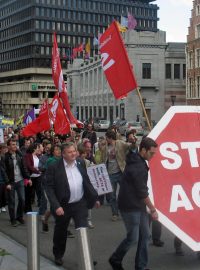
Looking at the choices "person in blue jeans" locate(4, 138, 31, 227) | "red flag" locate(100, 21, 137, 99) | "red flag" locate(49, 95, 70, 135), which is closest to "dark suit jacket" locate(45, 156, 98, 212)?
"red flag" locate(100, 21, 137, 99)

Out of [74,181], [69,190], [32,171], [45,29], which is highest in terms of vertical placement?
[45,29]

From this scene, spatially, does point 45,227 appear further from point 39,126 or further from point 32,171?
point 39,126

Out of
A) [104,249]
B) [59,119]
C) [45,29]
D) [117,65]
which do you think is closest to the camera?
[104,249]

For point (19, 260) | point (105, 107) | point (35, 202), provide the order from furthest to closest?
point (105, 107) < point (35, 202) < point (19, 260)

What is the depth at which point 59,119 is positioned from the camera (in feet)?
44.5

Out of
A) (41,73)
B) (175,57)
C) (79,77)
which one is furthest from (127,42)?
(41,73)

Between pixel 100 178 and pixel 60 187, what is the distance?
1.39 metres

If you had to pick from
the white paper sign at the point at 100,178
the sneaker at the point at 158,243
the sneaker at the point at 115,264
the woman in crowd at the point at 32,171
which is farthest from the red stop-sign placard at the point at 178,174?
the woman in crowd at the point at 32,171

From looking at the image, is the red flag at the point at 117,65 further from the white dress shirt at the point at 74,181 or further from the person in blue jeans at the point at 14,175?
the white dress shirt at the point at 74,181

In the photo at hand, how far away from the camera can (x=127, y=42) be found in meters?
68.2

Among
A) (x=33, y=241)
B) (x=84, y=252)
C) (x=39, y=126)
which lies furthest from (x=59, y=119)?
(x=84, y=252)

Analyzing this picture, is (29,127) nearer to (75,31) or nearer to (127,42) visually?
(127,42)

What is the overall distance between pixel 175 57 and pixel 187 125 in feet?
217

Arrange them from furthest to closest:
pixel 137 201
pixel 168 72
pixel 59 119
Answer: pixel 168 72
pixel 59 119
pixel 137 201
